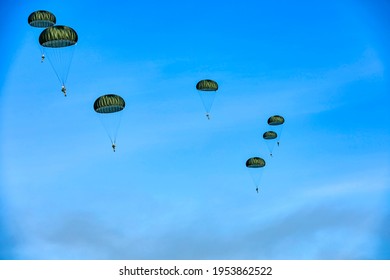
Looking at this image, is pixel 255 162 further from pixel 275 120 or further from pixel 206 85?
pixel 206 85

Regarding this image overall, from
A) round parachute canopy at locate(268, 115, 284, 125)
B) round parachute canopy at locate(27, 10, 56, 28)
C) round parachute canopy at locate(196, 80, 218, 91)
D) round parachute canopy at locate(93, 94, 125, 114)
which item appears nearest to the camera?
round parachute canopy at locate(93, 94, 125, 114)

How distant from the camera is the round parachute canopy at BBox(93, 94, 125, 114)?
7769cm

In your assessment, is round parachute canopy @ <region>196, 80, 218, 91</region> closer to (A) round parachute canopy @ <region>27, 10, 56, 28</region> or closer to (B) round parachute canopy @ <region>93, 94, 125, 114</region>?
(B) round parachute canopy @ <region>93, 94, 125, 114</region>

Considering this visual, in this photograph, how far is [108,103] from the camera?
254 feet

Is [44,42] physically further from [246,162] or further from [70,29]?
[246,162]

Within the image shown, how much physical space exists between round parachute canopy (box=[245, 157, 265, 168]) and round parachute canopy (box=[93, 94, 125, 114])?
1180 inches

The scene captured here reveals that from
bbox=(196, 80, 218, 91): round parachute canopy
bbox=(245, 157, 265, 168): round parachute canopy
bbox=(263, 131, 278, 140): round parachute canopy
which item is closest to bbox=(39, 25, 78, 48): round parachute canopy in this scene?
bbox=(196, 80, 218, 91): round parachute canopy

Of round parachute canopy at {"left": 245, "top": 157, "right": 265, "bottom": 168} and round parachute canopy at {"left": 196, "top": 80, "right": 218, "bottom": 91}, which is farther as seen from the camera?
round parachute canopy at {"left": 245, "top": 157, "right": 265, "bottom": 168}

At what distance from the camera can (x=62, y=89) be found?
72750 mm

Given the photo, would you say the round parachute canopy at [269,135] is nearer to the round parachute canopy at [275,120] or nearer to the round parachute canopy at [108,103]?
the round parachute canopy at [275,120]
